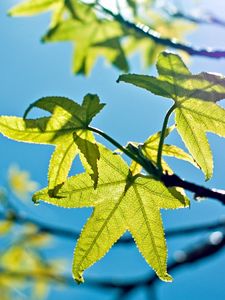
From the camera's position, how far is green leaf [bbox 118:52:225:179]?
1.46 meters

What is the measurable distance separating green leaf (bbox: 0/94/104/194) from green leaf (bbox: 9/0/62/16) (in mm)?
1510

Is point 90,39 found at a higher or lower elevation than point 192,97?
higher

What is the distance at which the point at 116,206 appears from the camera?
5.26 ft

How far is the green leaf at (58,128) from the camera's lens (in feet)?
4.82

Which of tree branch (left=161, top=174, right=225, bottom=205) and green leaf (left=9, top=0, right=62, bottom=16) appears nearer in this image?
tree branch (left=161, top=174, right=225, bottom=205)

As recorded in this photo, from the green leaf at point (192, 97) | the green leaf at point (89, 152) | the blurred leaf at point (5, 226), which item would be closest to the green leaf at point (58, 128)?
the green leaf at point (89, 152)

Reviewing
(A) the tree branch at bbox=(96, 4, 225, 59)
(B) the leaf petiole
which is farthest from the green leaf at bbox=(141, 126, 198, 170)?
(A) the tree branch at bbox=(96, 4, 225, 59)

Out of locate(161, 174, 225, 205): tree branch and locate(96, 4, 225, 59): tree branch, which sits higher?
locate(96, 4, 225, 59): tree branch

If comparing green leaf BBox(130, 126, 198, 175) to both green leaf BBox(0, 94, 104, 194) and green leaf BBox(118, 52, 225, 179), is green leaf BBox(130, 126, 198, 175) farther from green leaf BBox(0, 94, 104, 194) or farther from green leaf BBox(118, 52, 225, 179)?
green leaf BBox(0, 94, 104, 194)

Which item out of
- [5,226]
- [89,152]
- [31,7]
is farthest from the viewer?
[5,226]

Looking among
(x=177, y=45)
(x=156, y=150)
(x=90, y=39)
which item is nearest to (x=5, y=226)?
(x=90, y=39)

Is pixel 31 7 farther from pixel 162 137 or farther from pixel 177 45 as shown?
pixel 162 137

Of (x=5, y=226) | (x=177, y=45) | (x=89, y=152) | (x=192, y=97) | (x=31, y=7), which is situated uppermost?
(x=31, y=7)

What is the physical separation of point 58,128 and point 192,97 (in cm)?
39
